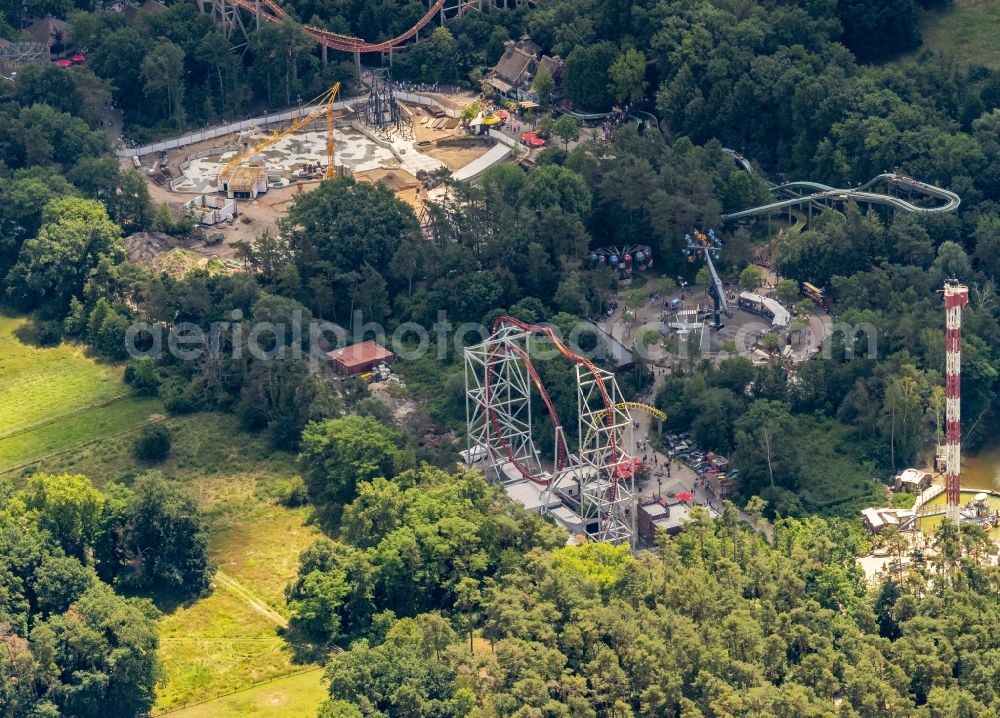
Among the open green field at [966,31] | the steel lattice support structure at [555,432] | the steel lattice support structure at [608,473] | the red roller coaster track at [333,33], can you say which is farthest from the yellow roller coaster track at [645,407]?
the red roller coaster track at [333,33]

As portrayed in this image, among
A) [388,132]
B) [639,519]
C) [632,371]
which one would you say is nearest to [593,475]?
[639,519]

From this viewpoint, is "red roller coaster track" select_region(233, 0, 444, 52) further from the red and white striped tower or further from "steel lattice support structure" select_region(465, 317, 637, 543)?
the red and white striped tower

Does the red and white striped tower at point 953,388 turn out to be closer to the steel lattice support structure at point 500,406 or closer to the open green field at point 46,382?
the steel lattice support structure at point 500,406

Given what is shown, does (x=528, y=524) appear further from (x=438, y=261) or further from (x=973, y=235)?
(x=973, y=235)

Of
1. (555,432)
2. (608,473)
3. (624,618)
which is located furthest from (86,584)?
(608,473)

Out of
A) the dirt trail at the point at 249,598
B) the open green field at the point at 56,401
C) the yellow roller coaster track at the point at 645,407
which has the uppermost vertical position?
the yellow roller coaster track at the point at 645,407

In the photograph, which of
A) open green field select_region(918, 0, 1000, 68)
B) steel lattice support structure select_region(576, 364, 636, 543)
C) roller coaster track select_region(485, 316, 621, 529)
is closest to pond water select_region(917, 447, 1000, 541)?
steel lattice support structure select_region(576, 364, 636, 543)

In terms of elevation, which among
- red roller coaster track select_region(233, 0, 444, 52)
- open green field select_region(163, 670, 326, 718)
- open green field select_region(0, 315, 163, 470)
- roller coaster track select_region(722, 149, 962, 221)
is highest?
red roller coaster track select_region(233, 0, 444, 52)
